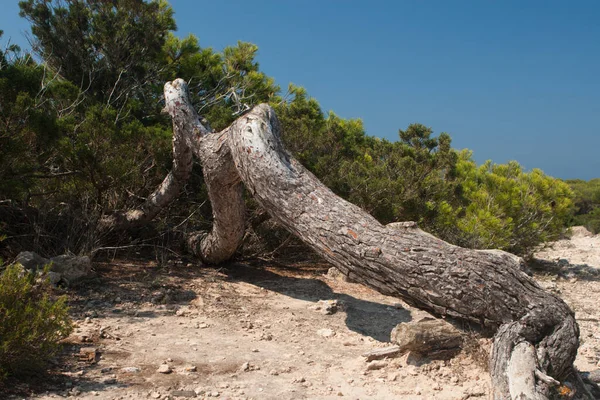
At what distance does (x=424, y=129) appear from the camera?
385 inches

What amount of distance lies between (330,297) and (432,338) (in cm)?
253

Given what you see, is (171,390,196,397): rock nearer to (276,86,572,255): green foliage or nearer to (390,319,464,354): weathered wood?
(390,319,464,354): weathered wood

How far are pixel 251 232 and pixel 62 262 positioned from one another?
9.40ft

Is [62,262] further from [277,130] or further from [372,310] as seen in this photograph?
[372,310]

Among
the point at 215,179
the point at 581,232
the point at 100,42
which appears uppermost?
the point at 100,42

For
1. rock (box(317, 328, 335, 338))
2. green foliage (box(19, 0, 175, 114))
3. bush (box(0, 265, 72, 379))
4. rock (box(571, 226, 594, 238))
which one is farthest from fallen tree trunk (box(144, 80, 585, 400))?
rock (box(571, 226, 594, 238))

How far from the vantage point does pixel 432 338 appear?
13.1ft

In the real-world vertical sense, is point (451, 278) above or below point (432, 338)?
above

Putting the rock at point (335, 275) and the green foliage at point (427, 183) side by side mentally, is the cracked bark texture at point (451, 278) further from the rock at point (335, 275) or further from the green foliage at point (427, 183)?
the green foliage at point (427, 183)

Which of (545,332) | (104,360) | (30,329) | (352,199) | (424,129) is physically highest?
(424,129)

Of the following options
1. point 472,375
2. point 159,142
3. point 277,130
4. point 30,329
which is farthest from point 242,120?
point 472,375

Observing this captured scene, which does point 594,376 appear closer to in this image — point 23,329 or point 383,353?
point 383,353

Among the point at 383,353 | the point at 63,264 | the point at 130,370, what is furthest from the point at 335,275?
the point at 130,370

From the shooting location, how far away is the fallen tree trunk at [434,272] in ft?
11.7
